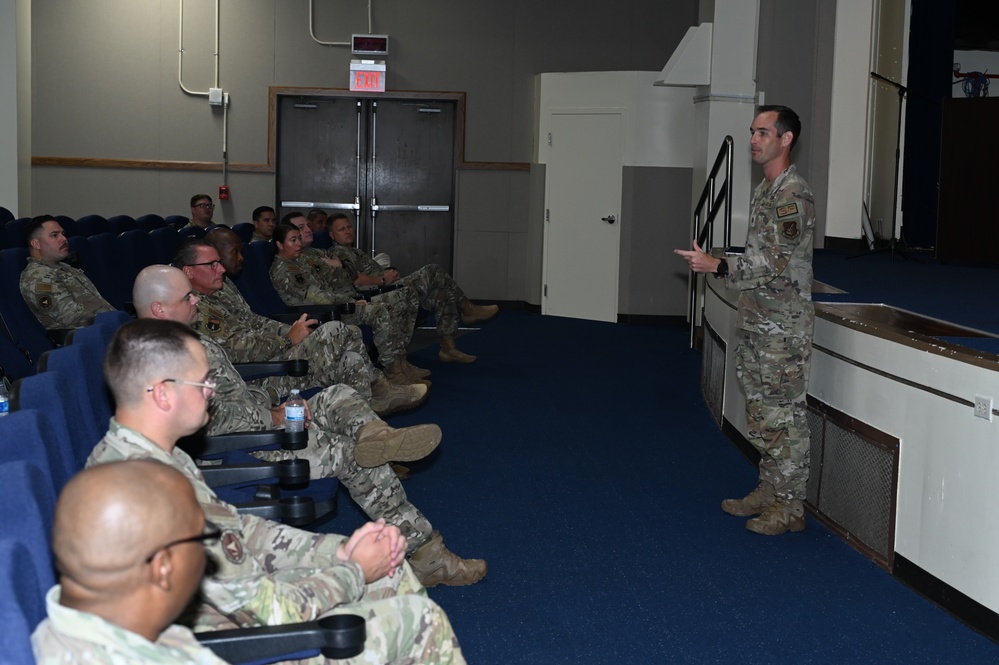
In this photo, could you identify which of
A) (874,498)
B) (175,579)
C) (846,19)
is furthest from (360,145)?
(175,579)

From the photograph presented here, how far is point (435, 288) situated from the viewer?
291 inches

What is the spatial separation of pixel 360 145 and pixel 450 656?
8.85 metres

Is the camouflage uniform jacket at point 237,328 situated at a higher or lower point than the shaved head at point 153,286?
→ lower

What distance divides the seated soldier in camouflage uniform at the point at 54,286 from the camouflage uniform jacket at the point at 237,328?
Result: 60 centimetres

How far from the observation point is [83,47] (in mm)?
9922

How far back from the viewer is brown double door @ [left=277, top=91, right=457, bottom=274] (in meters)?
10.4

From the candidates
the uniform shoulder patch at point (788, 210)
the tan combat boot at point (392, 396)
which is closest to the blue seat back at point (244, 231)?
the tan combat boot at point (392, 396)

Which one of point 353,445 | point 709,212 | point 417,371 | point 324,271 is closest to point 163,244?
point 324,271

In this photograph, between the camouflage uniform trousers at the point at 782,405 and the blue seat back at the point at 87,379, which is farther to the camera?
the camouflage uniform trousers at the point at 782,405

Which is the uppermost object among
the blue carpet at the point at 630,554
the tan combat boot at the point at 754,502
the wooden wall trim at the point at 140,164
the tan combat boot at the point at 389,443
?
the wooden wall trim at the point at 140,164

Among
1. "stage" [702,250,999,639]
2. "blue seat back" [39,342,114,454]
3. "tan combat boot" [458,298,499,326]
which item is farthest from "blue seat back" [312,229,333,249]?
"blue seat back" [39,342,114,454]

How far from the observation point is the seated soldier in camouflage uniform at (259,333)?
13.8 feet

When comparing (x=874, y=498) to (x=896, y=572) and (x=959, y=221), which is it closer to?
(x=896, y=572)

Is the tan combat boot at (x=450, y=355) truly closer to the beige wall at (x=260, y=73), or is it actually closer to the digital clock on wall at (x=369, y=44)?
the beige wall at (x=260, y=73)
